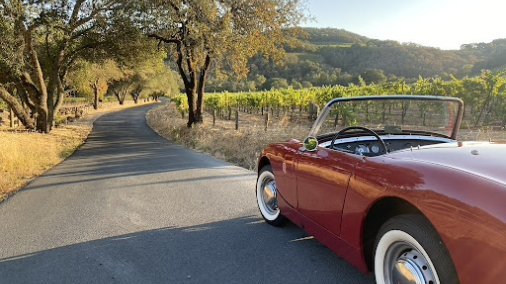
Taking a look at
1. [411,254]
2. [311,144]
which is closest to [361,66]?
[311,144]

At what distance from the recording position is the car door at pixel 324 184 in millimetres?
3008

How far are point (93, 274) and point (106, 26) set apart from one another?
1657 centimetres

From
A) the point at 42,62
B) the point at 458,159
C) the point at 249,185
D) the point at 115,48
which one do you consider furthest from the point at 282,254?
the point at 42,62

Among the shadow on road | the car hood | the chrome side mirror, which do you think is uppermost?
the car hood

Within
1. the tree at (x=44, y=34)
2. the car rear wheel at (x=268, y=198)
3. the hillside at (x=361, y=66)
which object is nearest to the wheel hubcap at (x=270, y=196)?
the car rear wheel at (x=268, y=198)

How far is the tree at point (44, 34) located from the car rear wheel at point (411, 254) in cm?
1594

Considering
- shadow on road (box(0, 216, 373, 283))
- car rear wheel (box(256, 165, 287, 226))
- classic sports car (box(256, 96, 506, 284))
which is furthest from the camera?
car rear wheel (box(256, 165, 287, 226))

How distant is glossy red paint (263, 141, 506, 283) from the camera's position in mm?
1889

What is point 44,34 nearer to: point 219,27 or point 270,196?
point 219,27

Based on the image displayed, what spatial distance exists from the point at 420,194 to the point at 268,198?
2.69 metres

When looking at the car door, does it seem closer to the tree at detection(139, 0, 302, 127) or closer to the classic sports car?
the classic sports car

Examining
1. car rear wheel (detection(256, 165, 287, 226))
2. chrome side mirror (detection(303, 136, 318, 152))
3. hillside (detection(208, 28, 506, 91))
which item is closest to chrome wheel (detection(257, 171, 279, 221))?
car rear wheel (detection(256, 165, 287, 226))

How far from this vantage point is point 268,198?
189 inches

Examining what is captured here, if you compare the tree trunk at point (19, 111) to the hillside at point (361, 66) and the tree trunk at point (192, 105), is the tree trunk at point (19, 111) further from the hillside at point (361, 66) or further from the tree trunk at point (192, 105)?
the hillside at point (361, 66)
